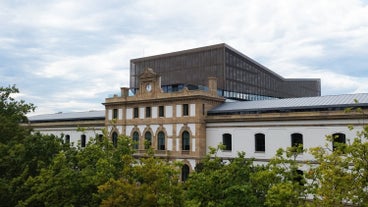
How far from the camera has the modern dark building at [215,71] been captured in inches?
2670

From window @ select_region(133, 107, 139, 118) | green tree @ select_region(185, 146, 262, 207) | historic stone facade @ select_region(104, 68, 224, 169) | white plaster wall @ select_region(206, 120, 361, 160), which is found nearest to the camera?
green tree @ select_region(185, 146, 262, 207)

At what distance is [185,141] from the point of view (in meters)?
47.7

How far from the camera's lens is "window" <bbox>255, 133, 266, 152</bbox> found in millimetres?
41812

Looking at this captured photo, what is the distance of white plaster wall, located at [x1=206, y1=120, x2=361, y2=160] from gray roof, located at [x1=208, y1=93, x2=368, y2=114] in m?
1.71

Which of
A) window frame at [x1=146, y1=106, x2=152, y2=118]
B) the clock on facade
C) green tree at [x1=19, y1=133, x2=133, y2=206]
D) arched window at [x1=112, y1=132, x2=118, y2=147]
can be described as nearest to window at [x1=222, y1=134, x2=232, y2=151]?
window frame at [x1=146, y1=106, x2=152, y2=118]

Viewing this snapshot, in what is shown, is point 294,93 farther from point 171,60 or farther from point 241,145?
point 241,145

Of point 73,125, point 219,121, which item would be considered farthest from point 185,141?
point 73,125

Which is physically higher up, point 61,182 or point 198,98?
point 198,98

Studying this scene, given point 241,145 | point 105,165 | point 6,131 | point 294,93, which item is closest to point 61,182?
point 105,165

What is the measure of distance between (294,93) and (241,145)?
60764 millimetres

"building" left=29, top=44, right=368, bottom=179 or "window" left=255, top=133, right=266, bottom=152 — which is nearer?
"building" left=29, top=44, right=368, bottom=179

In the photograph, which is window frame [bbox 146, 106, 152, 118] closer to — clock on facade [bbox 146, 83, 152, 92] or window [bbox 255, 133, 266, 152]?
clock on facade [bbox 146, 83, 152, 92]

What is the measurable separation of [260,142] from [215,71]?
28195 mm

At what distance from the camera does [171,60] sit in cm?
7425
